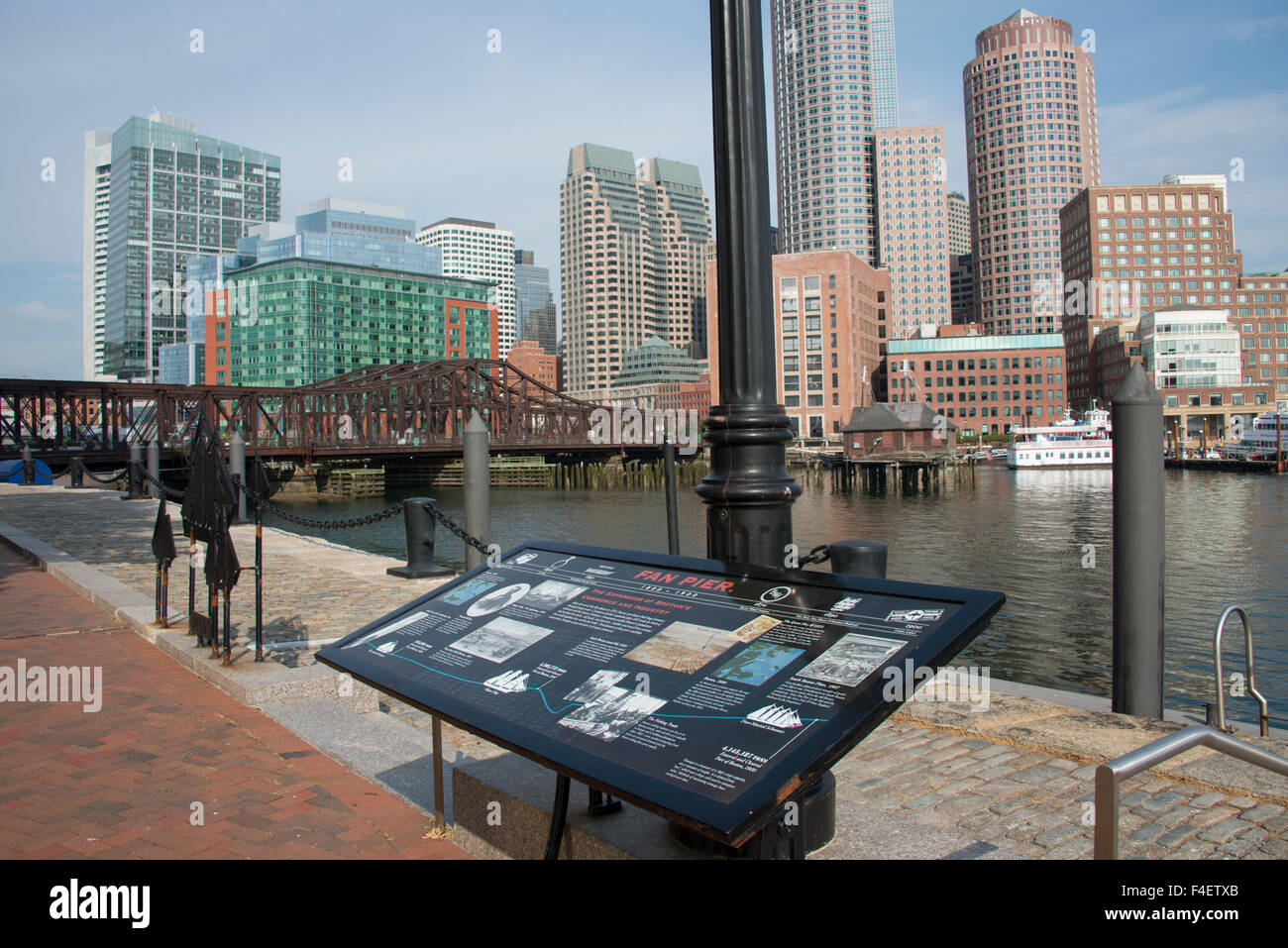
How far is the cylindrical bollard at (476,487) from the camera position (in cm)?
1248

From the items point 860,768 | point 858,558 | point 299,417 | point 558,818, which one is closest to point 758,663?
point 558,818

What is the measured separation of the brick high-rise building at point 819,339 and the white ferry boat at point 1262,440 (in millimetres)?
40182

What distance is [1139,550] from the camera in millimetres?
6227

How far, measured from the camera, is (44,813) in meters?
4.50

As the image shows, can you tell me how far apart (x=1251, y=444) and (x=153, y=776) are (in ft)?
324

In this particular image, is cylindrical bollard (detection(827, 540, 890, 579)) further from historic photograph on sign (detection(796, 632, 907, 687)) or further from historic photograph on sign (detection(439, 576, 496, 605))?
historic photograph on sign (detection(796, 632, 907, 687))

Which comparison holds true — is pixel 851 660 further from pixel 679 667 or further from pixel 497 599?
pixel 497 599

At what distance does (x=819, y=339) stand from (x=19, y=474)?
88244mm

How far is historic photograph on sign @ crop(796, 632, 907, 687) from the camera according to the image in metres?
2.74

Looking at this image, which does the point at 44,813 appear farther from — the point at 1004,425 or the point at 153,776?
the point at 1004,425

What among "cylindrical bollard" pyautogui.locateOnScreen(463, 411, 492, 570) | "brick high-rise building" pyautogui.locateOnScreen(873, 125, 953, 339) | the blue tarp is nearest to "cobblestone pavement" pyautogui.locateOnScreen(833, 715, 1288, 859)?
"cylindrical bollard" pyautogui.locateOnScreen(463, 411, 492, 570)

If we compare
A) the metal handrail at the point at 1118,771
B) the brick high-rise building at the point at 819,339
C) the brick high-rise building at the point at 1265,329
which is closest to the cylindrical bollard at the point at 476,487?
the metal handrail at the point at 1118,771

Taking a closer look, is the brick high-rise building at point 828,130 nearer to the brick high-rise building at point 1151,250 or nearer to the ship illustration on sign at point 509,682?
the brick high-rise building at point 1151,250
